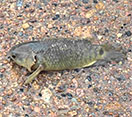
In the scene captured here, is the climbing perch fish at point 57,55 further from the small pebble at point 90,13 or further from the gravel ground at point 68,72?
the small pebble at point 90,13

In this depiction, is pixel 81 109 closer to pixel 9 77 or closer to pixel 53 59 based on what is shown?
pixel 53 59

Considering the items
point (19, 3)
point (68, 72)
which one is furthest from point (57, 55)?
point (19, 3)

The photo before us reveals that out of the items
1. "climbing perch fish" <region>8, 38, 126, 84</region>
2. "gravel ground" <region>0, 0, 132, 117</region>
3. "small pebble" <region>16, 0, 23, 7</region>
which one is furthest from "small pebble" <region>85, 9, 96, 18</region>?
"small pebble" <region>16, 0, 23, 7</region>

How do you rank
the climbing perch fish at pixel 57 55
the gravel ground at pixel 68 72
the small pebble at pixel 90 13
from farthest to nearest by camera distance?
the small pebble at pixel 90 13
the climbing perch fish at pixel 57 55
the gravel ground at pixel 68 72

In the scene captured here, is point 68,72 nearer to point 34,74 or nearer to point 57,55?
point 57,55

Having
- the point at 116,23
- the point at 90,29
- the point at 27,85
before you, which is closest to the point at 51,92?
the point at 27,85

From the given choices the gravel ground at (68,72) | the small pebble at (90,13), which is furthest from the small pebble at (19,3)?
the small pebble at (90,13)
